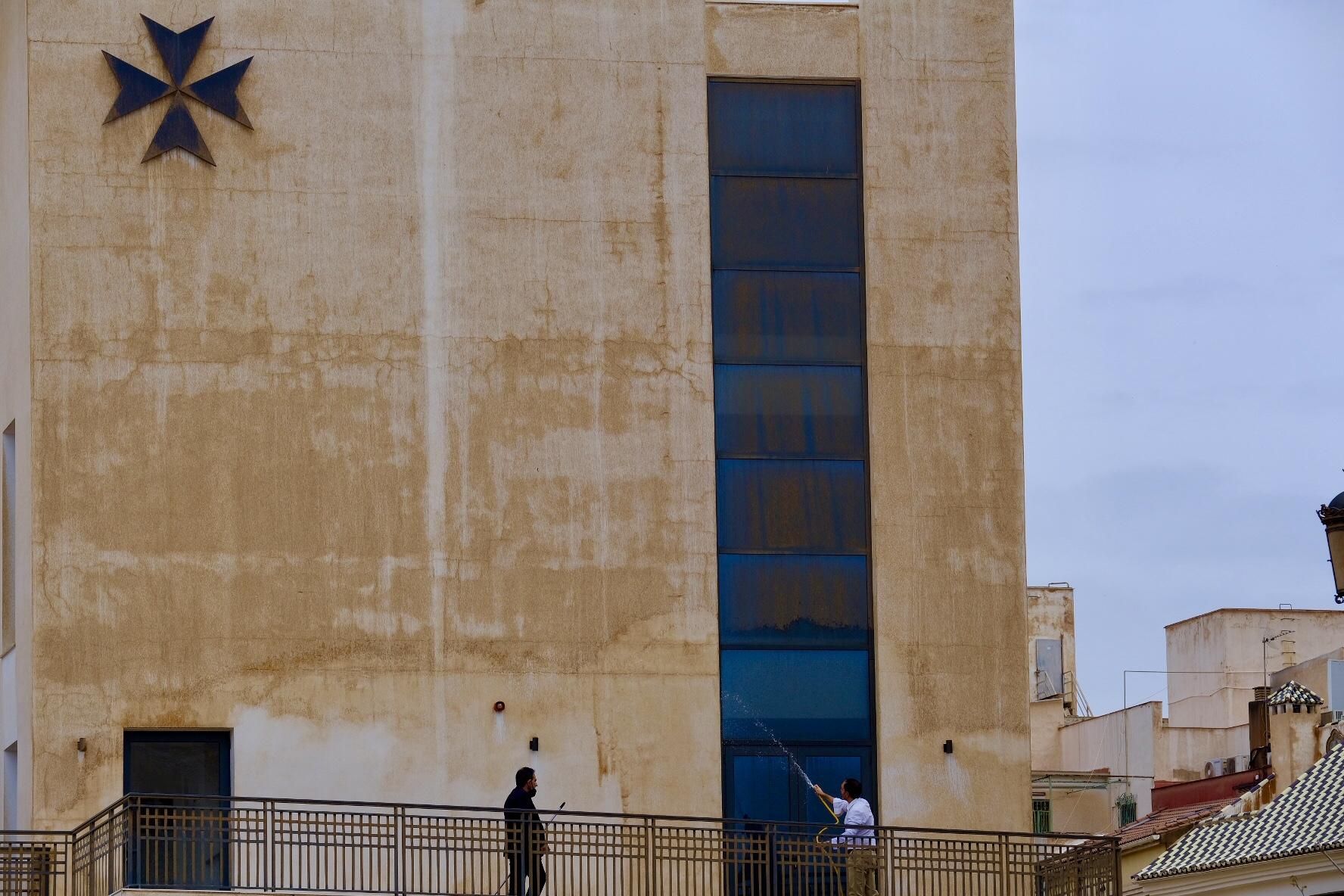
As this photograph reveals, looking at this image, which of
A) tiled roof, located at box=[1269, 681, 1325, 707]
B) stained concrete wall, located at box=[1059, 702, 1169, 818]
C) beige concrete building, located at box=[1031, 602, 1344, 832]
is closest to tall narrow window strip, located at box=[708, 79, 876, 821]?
tiled roof, located at box=[1269, 681, 1325, 707]

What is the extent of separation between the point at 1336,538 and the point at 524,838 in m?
12.9

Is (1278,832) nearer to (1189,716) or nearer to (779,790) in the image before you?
(779,790)

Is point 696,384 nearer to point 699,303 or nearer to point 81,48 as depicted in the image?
point 699,303

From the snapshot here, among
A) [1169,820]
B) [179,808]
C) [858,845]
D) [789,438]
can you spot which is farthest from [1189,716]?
[179,808]

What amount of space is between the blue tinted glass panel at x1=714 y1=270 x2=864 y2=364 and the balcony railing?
225 inches

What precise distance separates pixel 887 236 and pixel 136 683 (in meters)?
10.4

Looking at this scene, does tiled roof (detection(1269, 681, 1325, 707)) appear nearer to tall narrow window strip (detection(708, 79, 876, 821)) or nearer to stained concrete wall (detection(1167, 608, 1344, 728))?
tall narrow window strip (detection(708, 79, 876, 821))

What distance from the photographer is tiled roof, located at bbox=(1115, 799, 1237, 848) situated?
1652 inches

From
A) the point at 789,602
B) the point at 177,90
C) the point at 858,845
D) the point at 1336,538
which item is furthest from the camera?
the point at 789,602

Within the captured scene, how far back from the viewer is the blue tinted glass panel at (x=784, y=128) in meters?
34.2

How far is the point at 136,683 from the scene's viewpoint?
31.9m

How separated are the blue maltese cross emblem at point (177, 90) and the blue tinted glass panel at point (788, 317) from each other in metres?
6.13

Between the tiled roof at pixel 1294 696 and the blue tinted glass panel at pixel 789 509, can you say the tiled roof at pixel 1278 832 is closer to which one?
the blue tinted glass panel at pixel 789 509

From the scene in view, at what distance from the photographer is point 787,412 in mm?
33781
